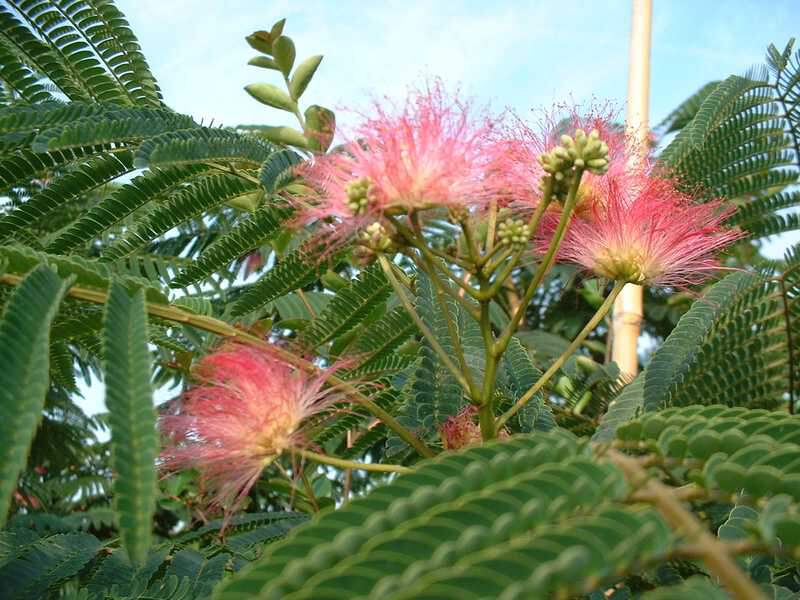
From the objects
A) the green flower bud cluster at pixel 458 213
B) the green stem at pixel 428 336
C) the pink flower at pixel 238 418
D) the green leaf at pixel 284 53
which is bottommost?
the pink flower at pixel 238 418

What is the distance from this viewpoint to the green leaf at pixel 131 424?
0.85 m

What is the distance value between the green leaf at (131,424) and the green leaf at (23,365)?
2.8 inches

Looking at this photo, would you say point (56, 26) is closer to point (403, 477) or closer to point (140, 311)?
point (140, 311)

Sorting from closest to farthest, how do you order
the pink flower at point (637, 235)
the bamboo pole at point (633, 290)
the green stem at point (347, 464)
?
the green stem at point (347, 464) < the pink flower at point (637, 235) < the bamboo pole at point (633, 290)

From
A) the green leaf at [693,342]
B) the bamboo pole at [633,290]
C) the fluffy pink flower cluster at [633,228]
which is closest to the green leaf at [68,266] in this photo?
the fluffy pink flower cluster at [633,228]

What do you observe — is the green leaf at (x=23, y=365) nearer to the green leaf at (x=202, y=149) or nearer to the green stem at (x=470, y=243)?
the green leaf at (x=202, y=149)

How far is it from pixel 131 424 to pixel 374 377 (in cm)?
87

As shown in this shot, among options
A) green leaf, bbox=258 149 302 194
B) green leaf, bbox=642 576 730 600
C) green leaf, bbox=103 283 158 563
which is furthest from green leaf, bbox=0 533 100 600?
green leaf, bbox=642 576 730 600

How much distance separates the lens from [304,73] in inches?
66.9

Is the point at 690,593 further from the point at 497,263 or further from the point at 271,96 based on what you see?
the point at 271,96

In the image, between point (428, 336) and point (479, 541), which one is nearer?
point (479, 541)

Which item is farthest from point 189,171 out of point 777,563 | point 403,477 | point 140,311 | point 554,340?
point 554,340

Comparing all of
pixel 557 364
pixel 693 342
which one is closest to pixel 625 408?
pixel 693 342

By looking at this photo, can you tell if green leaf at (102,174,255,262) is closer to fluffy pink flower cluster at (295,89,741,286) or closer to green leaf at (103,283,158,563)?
fluffy pink flower cluster at (295,89,741,286)
